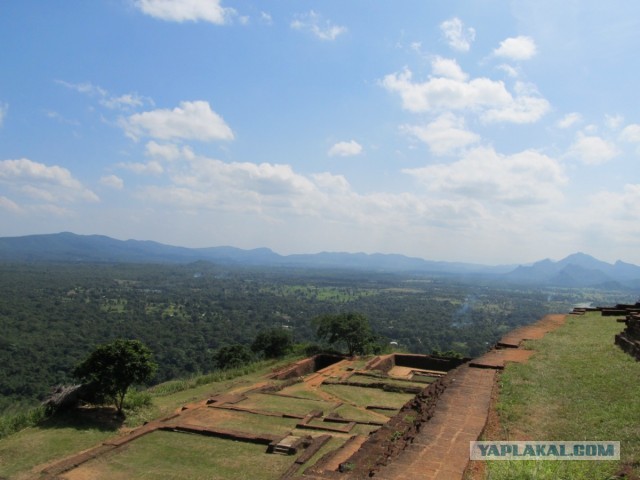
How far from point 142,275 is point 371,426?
15862 cm

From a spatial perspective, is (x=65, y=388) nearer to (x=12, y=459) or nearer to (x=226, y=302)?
(x=12, y=459)

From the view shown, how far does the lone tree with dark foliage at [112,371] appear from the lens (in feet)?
43.5

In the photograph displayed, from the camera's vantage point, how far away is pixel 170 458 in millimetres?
10141

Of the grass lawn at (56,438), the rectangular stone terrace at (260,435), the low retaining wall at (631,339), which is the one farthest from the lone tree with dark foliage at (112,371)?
the low retaining wall at (631,339)

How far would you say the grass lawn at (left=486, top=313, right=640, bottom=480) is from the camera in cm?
413

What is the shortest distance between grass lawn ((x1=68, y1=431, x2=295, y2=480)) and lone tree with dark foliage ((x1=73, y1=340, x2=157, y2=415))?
98.7 inches

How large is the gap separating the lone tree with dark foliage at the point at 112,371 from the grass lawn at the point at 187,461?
2.51 meters

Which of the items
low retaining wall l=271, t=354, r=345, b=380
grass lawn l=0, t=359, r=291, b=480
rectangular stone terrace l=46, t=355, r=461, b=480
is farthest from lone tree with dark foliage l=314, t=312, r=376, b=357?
grass lawn l=0, t=359, r=291, b=480

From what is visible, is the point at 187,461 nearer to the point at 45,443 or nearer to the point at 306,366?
the point at 45,443

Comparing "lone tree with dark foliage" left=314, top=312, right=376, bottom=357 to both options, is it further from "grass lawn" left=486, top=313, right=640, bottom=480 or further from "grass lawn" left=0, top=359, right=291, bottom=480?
"grass lawn" left=486, top=313, right=640, bottom=480

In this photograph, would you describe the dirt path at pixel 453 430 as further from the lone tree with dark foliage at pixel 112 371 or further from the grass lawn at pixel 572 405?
the lone tree with dark foliage at pixel 112 371

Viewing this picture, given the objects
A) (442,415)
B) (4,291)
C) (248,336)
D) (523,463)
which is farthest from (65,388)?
(4,291)

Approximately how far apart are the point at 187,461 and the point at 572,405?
25.5ft

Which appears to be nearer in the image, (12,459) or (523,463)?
(523,463)
